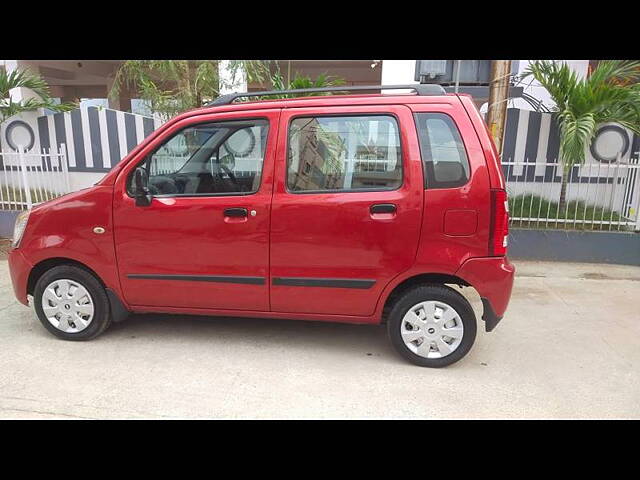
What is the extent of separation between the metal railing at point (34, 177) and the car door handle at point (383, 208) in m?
6.15

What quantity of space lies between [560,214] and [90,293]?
577 cm

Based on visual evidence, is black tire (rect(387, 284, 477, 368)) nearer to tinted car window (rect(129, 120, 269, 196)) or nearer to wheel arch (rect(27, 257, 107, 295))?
tinted car window (rect(129, 120, 269, 196))

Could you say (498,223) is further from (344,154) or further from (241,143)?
(241,143)

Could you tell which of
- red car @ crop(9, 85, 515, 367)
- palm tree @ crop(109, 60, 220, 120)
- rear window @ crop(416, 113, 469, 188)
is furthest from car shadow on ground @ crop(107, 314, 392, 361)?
palm tree @ crop(109, 60, 220, 120)

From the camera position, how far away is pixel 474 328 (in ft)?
10.5

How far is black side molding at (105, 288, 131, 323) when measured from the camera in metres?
3.60

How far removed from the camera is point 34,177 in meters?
7.27

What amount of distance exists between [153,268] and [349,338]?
1.70 meters

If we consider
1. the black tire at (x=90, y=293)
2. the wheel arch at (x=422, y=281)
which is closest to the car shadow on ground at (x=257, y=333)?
the black tire at (x=90, y=293)

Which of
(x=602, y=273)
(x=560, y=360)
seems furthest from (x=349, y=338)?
(x=602, y=273)

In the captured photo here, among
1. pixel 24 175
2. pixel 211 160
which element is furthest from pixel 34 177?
pixel 211 160

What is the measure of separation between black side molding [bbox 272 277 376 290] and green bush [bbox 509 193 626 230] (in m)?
3.80

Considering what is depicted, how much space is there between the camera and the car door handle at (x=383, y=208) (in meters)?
3.12

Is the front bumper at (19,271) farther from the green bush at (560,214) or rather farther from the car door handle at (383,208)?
the green bush at (560,214)
